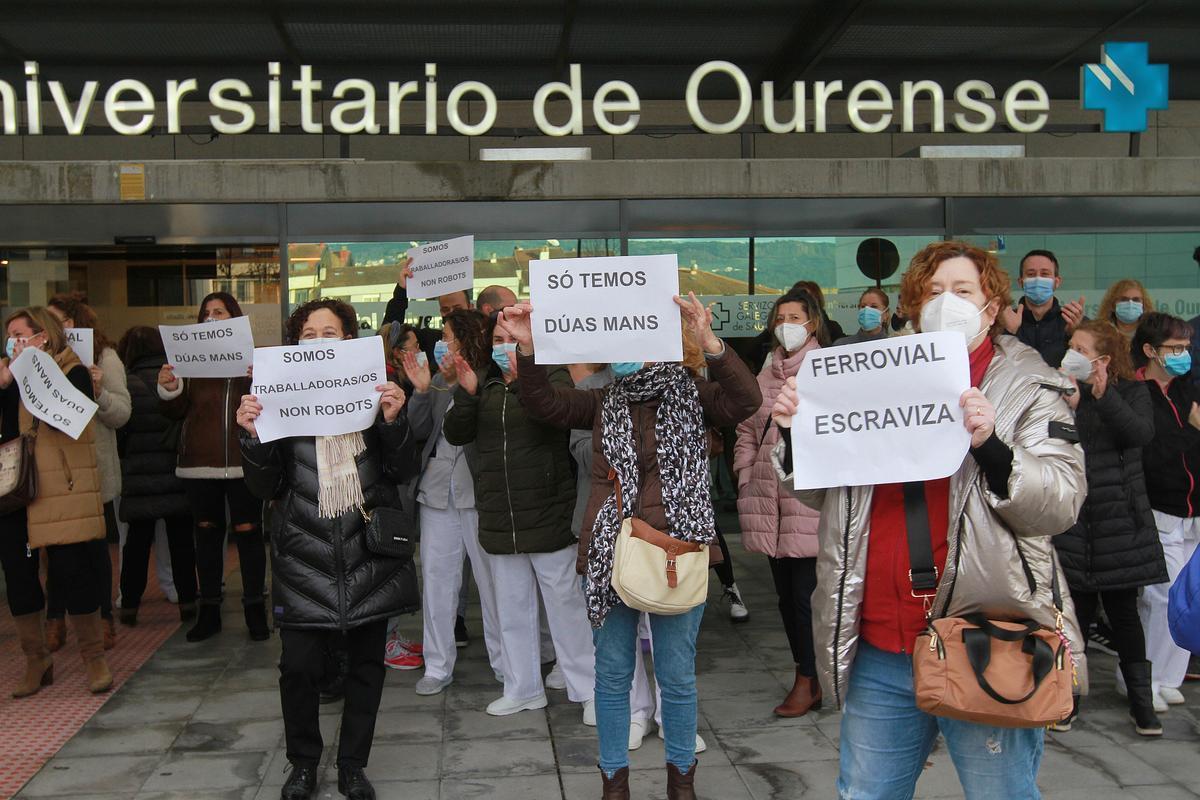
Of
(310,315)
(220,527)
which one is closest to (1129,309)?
(310,315)

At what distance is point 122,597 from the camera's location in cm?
759

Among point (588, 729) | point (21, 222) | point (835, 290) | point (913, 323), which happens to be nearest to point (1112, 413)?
point (913, 323)

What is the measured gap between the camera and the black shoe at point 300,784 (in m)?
4.51

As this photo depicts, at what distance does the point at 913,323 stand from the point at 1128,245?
8.56m

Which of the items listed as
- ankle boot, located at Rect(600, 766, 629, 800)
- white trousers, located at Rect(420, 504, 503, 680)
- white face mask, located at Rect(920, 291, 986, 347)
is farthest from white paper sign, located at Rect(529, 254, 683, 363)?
white trousers, located at Rect(420, 504, 503, 680)

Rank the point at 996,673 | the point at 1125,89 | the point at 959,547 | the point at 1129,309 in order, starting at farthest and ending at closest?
the point at 1125,89, the point at 1129,309, the point at 959,547, the point at 996,673

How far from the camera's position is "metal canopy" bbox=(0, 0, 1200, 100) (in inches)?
399

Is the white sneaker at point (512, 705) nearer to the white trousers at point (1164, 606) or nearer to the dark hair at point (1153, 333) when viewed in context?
the white trousers at point (1164, 606)

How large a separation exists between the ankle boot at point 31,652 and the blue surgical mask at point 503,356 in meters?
2.89

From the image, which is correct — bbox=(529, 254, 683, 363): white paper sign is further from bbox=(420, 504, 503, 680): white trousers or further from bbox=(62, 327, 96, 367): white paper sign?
bbox=(62, 327, 96, 367): white paper sign

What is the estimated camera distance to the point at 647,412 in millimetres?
4367

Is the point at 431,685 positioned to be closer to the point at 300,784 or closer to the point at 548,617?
the point at 548,617

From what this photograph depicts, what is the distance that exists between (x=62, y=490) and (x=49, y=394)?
20.2 inches

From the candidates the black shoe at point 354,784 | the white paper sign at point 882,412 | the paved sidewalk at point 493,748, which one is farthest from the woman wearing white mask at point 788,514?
the white paper sign at point 882,412
